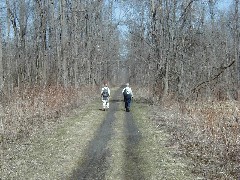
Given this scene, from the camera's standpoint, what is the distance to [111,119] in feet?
68.6

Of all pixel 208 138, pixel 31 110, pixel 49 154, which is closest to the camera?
pixel 49 154

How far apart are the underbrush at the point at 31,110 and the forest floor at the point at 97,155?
0.79 m

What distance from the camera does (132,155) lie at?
1235cm

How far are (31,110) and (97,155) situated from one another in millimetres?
7129

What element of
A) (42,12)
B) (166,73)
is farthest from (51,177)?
(42,12)

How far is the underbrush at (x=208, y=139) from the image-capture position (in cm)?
1051

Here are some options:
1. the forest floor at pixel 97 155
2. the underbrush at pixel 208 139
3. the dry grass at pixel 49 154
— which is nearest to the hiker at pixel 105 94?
the underbrush at pixel 208 139

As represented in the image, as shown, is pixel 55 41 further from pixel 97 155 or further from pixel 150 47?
pixel 97 155

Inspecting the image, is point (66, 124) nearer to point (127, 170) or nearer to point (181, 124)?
point (181, 124)

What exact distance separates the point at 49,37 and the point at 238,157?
28.0 meters

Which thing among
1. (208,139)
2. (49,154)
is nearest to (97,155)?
(49,154)

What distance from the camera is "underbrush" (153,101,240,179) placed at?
10.5 m

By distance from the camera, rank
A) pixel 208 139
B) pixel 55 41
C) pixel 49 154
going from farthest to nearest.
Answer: pixel 55 41 → pixel 208 139 → pixel 49 154

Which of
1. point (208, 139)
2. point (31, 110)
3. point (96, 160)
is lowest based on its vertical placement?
point (96, 160)
